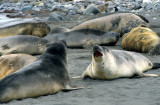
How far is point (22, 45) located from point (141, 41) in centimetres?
300

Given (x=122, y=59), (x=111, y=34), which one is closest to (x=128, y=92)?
(x=122, y=59)

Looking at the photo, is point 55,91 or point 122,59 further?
point 122,59

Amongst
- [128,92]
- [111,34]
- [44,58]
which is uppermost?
[44,58]

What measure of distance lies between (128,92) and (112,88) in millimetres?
342

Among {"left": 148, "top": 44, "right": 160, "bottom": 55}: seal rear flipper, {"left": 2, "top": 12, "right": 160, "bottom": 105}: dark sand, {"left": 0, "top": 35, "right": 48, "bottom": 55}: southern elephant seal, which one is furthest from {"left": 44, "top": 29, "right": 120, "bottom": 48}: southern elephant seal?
{"left": 2, "top": 12, "right": 160, "bottom": 105}: dark sand

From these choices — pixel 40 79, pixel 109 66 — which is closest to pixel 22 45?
pixel 109 66

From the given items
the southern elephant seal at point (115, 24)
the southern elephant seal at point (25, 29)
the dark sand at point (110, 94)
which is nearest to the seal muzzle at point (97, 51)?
the dark sand at point (110, 94)

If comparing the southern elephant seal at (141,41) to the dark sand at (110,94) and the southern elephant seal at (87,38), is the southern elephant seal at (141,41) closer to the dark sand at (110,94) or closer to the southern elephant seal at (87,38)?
the southern elephant seal at (87,38)

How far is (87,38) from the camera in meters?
9.94

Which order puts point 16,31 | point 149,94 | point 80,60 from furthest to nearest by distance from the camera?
point 16,31 < point 80,60 < point 149,94

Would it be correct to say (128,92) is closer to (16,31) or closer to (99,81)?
(99,81)

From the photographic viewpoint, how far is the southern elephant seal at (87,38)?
9875 mm

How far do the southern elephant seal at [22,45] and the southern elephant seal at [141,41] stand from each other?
2240 millimetres

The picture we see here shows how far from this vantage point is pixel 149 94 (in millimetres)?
4203
